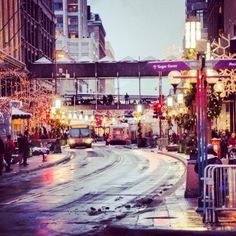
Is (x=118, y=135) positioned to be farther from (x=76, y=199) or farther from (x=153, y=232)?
(x=153, y=232)

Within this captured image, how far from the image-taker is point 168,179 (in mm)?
28828

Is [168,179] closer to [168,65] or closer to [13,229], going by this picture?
[168,65]

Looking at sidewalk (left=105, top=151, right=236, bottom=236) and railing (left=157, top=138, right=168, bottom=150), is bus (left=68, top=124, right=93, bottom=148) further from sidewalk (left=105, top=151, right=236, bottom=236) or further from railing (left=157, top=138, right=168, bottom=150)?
sidewalk (left=105, top=151, right=236, bottom=236)

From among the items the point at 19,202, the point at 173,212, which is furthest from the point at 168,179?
the point at 173,212

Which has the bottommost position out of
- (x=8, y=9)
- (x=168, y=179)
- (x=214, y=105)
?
(x=168, y=179)

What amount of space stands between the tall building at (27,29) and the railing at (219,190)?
48332mm

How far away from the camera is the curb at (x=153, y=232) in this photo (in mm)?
12695

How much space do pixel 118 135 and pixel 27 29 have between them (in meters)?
20.5

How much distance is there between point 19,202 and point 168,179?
10563 mm

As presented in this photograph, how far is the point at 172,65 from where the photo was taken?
1591cm

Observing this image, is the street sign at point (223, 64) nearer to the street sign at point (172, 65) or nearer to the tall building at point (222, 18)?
the street sign at point (172, 65)

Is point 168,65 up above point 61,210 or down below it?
above

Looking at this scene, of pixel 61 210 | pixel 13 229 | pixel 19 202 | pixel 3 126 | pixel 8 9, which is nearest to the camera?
pixel 13 229

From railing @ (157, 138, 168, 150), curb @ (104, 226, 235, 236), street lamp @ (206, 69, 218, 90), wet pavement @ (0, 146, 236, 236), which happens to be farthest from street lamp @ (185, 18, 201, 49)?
railing @ (157, 138, 168, 150)
